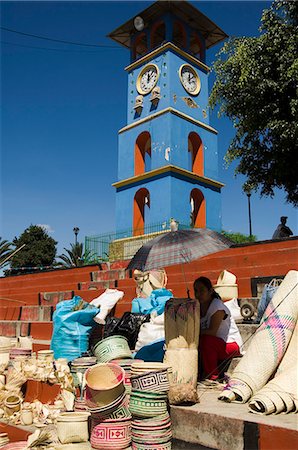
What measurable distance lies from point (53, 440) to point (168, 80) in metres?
17.7

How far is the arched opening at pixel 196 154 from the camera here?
20.2m

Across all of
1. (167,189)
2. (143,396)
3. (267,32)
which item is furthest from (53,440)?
(167,189)

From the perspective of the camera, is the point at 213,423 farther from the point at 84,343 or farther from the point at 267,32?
the point at 267,32

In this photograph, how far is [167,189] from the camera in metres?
17.8

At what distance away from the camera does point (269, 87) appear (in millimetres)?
11055

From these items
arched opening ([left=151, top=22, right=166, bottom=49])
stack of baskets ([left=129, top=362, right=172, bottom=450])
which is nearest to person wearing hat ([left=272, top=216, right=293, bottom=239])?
stack of baskets ([left=129, top=362, right=172, bottom=450])

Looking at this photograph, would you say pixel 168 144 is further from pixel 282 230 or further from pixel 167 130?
pixel 282 230

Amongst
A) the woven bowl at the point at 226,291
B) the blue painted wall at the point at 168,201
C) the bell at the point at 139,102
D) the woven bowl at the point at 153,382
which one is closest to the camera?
the woven bowl at the point at 153,382

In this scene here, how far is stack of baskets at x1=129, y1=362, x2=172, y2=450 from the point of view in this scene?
3314 mm

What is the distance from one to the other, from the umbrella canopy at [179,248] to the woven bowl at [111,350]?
87cm

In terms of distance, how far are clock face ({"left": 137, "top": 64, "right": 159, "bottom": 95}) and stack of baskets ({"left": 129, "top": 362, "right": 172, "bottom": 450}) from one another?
720 inches

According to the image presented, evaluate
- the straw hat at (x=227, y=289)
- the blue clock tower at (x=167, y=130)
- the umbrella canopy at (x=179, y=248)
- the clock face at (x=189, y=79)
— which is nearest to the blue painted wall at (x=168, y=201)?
the blue clock tower at (x=167, y=130)

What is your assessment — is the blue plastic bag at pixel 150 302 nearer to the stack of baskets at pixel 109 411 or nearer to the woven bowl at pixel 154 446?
the stack of baskets at pixel 109 411

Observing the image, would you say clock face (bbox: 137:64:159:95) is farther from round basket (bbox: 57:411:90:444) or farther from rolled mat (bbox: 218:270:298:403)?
round basket (bbox: 57:411:90:444)
